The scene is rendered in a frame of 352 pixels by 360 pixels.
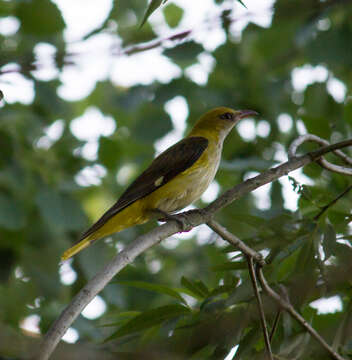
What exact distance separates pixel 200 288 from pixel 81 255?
251cm

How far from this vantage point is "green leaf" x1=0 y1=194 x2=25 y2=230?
4.95 meters

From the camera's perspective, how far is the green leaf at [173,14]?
6.64 meters

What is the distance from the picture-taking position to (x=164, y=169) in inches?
195

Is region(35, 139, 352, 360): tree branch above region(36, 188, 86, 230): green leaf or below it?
below

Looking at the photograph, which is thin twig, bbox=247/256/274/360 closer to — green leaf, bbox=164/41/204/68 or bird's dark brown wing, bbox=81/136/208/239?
bird's dark brown wing, bbox=81/136/208/239

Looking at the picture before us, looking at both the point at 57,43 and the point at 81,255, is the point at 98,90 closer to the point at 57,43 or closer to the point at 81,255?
the point at 57,43

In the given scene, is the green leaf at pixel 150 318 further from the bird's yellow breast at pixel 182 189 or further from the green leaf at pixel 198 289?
the bird's yellow breast at pixel 182 189

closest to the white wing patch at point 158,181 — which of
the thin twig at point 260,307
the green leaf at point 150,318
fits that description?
the green leaf at point 150,318

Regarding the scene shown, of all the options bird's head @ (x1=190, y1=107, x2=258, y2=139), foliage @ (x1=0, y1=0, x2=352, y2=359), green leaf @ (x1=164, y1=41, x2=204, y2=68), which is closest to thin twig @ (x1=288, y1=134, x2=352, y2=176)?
foliage @ (x1=0, y1=0, x2=352, y2=359)

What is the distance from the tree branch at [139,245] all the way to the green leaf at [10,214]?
87.6 inches

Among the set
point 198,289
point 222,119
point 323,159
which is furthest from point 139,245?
point 222,119

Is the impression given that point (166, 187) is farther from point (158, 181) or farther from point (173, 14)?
point (173, 14)

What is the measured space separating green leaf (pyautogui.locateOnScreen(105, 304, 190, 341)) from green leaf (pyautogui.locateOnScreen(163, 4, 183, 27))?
462cm

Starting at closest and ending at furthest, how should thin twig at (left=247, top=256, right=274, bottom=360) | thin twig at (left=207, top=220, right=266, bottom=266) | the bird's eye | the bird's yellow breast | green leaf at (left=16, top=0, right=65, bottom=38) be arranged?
thin twig at (left=247, top=256, right=274, bottom=360) → thin twig at (left=207, top=220, right=266, bottom=266) → the bird's yellow breast → green leaf at (left=16, top=0, right=65, bottom=38) → the bird's eye
